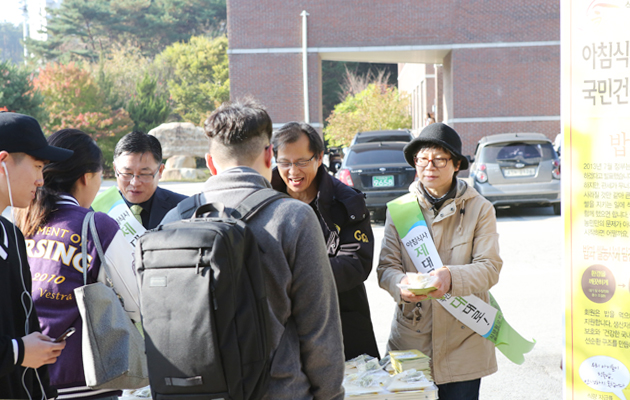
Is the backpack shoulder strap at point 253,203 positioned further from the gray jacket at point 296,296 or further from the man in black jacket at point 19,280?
the man in black jacket at point 19,280

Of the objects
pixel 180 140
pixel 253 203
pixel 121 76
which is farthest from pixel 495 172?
pixel 121 76

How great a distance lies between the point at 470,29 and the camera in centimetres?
2694

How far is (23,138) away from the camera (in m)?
2.23

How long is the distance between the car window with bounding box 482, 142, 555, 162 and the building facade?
1462cm

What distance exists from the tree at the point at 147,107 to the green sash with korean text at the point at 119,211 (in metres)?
39.7

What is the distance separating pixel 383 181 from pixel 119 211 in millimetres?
9557

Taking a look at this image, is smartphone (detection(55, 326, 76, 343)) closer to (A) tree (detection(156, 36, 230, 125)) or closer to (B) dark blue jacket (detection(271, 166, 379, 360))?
(B) dark blue jacket (detection(271, 166, 379, 360))

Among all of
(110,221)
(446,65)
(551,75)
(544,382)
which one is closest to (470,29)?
(446,65)

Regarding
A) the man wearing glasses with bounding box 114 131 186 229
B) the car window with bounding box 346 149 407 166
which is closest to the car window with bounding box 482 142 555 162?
the car window with bounding box 346 149 407 166

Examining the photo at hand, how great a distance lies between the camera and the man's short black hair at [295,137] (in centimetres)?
329

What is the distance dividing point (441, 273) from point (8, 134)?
1997 millimetres

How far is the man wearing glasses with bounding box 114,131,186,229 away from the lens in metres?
3.68

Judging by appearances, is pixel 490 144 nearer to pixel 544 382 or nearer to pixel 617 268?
pixel 544 382

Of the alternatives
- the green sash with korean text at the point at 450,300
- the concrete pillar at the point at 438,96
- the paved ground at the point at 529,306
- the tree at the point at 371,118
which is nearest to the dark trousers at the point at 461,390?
the green sash with korean text at the point at 450,300
